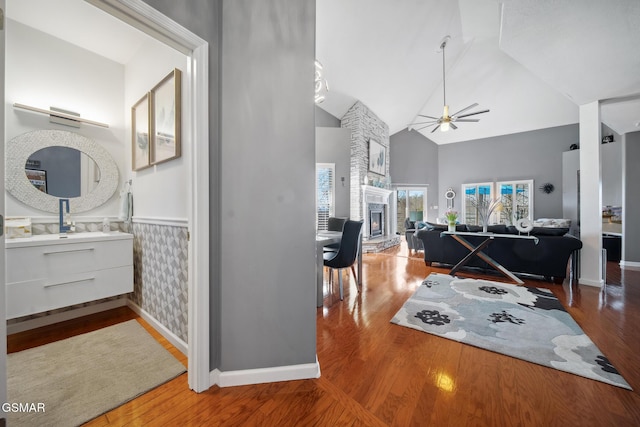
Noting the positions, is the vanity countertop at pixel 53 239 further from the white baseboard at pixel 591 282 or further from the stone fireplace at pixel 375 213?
the white baseboard at pixel 591 282

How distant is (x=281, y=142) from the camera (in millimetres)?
1502

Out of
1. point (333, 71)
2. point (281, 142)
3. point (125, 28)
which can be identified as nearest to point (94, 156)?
point (125, 28)

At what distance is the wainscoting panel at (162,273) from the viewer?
1824 mm

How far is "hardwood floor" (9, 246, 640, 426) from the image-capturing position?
1242 mm

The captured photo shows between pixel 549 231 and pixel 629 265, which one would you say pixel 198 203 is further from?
pixel 629 265

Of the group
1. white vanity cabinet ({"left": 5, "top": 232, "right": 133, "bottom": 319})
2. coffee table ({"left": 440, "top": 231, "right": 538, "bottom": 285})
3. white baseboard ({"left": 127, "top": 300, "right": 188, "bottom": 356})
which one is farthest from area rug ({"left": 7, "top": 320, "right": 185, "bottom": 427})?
coffee table ({"left": 440, "top": 231, "right": 538, "bottom": 285})

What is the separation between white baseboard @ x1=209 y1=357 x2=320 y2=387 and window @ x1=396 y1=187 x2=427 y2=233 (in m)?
8.46

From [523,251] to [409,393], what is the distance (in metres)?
3.37

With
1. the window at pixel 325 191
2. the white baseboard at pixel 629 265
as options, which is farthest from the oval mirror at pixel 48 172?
the white baseboard at pixel 629 265

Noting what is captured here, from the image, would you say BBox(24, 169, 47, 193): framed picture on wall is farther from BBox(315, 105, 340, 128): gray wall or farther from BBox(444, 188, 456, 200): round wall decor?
BBox(444, 188, 456, 200): round wall decor

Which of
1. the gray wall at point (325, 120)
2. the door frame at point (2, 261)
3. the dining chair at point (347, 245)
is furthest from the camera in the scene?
the gray wall at point (325, 120)

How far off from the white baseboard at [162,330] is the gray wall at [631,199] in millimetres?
7448

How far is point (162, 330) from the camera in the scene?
6.73ft

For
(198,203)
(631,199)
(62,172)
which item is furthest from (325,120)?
(631,199)
